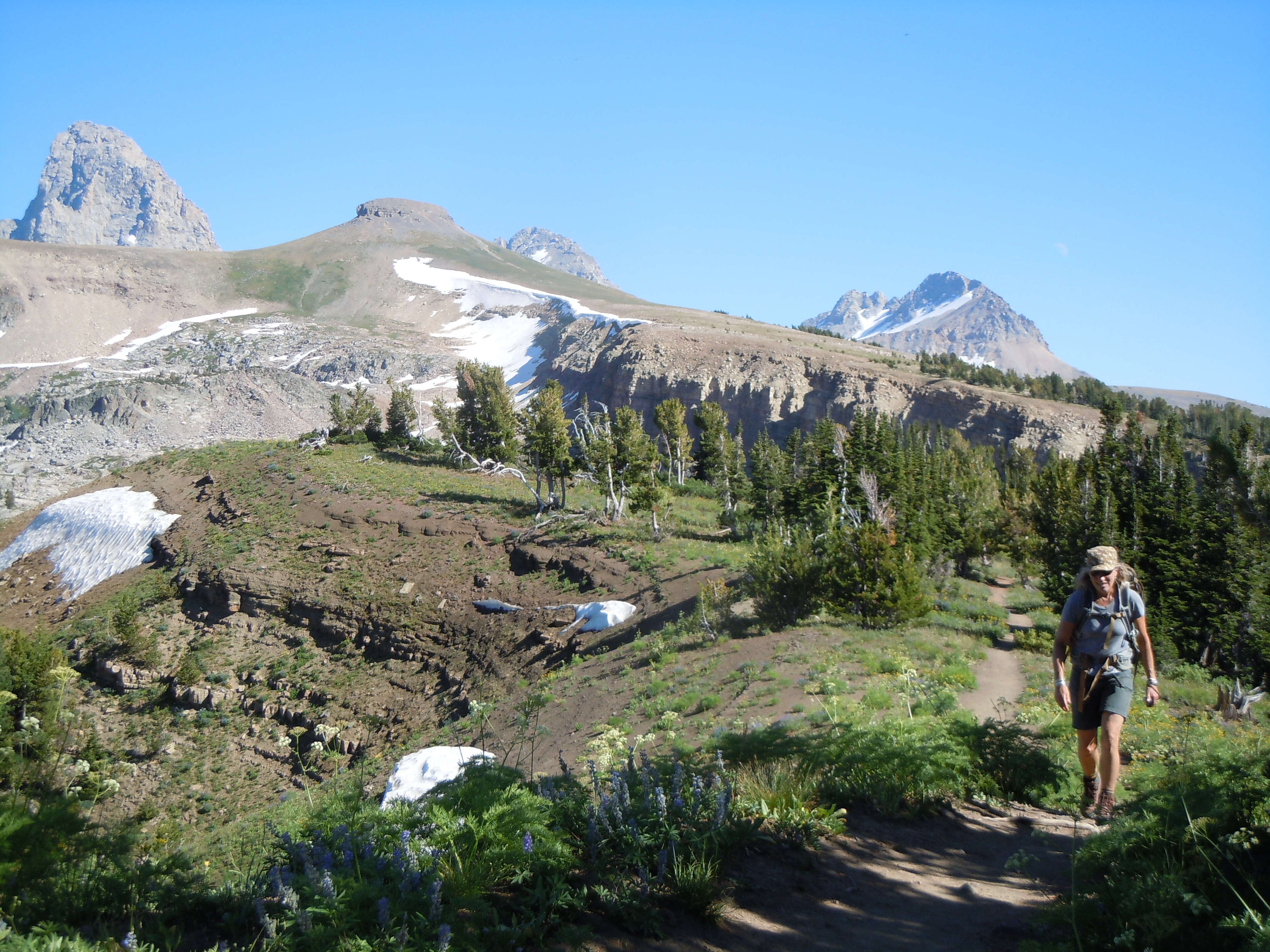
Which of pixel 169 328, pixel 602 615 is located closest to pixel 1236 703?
pixel 602 615

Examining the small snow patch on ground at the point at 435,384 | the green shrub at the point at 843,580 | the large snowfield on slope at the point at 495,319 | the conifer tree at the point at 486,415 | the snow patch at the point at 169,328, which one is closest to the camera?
the green shrub at the point at 843,580

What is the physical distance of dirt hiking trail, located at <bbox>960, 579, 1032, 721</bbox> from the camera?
9742 mm

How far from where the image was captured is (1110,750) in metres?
5.26

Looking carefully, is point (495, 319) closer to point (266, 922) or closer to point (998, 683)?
point (998, 683)

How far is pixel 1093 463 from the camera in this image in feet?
89.0

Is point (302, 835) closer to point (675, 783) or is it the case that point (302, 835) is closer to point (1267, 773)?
point (675, 783)

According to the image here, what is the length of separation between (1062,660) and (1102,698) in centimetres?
36

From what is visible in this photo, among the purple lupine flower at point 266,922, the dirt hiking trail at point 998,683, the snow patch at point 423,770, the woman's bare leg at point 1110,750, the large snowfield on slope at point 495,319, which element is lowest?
the snow patch at point 423,770

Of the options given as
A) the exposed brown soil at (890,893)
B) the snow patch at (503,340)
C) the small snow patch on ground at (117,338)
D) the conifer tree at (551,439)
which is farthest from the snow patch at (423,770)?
the small snow patch on ground at (117,338)

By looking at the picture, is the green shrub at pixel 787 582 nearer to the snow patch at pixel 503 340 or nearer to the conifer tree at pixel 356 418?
the conifer tree at pixel 356 418

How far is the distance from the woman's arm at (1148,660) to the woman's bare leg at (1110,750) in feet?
0.82

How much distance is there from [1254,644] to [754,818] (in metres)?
18.1

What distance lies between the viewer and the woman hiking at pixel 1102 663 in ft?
17.3

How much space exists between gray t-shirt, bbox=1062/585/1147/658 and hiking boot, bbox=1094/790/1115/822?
39.0 inches
